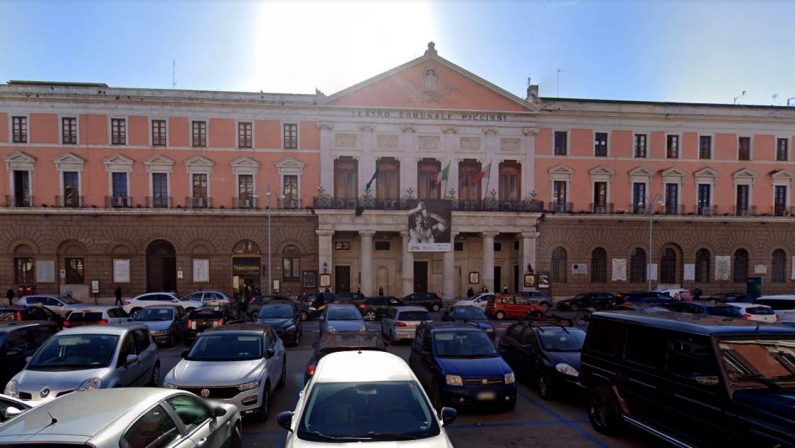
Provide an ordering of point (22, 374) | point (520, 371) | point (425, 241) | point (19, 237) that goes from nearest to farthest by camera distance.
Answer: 1. point (22, 374)
2. point (520, 371)
3. point (19, 237)
4. point (425, 241)

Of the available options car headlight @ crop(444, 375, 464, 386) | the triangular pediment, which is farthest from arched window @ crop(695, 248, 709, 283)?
car headlight @ crop(444, 375, 464, 386)

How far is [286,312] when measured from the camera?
1777 cm

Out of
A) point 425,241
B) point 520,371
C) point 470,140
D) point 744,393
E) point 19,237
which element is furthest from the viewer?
point 470,140

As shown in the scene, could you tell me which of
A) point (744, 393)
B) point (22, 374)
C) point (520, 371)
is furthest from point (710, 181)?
point (22, 374)

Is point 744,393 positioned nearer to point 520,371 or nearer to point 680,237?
point 520,371

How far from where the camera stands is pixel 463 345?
9.85m

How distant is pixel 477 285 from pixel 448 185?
890 centimetres

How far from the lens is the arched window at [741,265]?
125ft

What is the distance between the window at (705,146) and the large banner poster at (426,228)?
80.3 feet

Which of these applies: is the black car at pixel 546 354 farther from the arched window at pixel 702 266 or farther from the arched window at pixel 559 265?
the arched window at pixel 702 266

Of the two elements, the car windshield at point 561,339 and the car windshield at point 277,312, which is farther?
the car windshield at point 277,312

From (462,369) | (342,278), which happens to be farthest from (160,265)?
(462,369)

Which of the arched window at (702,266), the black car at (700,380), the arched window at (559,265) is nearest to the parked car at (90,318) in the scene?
the black car at (700,380)

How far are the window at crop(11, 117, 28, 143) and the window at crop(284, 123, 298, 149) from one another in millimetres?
19156
